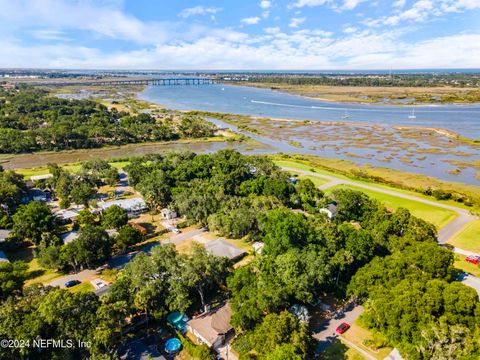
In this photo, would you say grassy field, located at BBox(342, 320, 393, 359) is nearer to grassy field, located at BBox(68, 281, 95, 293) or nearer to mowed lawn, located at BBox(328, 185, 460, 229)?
grassy field, located at BBox(68, 281, 95, 293)

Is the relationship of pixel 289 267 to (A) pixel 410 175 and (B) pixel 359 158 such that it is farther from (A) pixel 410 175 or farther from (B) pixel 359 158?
(B) pixel 359 158

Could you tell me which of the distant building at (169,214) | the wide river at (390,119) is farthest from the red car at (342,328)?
the wide river at (390,119)

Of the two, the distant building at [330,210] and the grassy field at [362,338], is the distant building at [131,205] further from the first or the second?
the grassy field at [362,338]

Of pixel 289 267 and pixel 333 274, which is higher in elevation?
pixel 289 267

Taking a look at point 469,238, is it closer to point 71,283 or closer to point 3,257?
point 71,283

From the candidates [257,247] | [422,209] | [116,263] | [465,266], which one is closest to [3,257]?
[116,263]

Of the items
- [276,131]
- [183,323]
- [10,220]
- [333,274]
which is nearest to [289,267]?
[333,274]

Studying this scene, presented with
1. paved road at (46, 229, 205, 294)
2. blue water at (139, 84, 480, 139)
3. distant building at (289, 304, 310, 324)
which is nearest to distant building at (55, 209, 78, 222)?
paved road at (46, 229, 205, 294)
